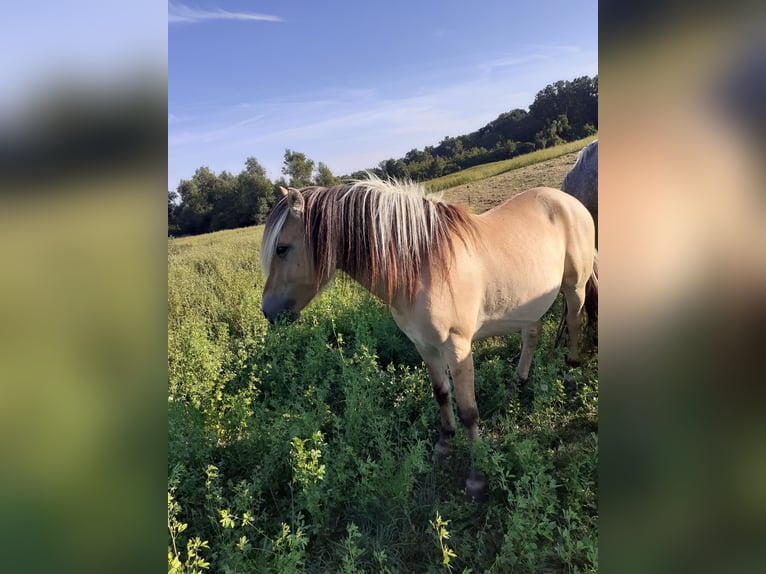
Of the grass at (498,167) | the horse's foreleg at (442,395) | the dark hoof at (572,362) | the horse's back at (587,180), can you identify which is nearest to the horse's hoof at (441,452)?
the horse's foreleg at (442,395)

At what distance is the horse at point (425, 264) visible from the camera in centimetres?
224

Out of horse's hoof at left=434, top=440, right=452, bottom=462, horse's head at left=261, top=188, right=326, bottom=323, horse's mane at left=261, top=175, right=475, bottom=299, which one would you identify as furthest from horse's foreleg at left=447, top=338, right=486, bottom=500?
horse's head at left=261, top=188, right=326, bottom=323

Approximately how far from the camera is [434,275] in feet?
7.71

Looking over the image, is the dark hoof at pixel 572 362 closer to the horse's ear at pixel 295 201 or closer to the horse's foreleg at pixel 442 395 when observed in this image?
the horse's foreleg at pixel 442 395

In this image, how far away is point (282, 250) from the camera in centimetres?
223

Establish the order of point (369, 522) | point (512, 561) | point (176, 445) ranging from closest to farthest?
point (512, 561) < point (369, 522) < point (176, 445)

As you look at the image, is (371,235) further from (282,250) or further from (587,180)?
(587,180)
